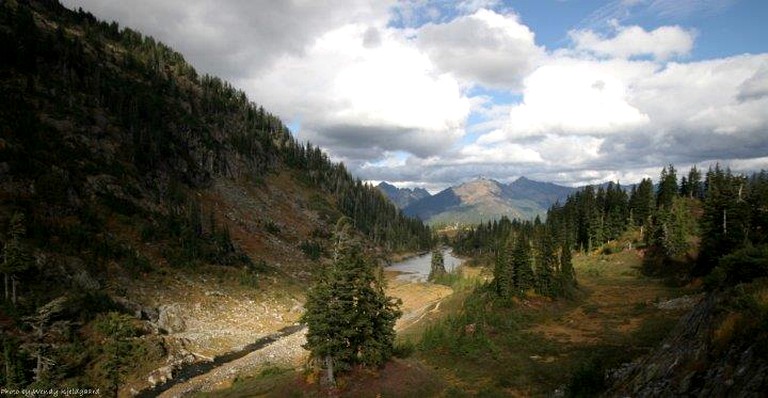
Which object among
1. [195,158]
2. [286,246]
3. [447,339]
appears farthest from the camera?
[195,158]

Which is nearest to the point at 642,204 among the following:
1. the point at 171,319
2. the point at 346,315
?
the point at 346,315

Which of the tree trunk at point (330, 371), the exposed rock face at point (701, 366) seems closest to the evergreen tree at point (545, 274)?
the tree trunk at point (330, 371)

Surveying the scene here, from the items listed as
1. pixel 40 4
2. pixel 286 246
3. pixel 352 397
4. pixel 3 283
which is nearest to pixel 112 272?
pixel 3 283

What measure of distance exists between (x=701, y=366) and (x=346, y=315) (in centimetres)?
3070

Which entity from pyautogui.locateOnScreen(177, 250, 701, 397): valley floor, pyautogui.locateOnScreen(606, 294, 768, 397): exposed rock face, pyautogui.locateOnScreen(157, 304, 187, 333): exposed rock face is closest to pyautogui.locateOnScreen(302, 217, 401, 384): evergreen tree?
pyautogui.locateOnScreen(177, 250, 701, 397): valley floor

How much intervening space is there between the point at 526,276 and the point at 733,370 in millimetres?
63972

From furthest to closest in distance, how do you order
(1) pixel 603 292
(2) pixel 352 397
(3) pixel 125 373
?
(1) pixel 603 292 → (3) pixel 125 373 → (2) pixel 352 397

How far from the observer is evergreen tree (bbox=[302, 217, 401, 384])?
40812 mm

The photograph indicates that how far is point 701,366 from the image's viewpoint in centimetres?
→ 1493

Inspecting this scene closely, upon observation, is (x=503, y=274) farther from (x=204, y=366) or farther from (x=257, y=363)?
(x=204, y=366)

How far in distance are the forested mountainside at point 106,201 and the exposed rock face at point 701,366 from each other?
171ft

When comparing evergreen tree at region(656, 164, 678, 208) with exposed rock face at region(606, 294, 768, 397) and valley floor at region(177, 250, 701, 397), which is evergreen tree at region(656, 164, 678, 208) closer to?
valley floor at region(177, 250, 701, 397)

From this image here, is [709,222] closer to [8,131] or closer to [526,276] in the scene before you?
[526,276]

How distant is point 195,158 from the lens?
159375 millimetres
